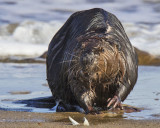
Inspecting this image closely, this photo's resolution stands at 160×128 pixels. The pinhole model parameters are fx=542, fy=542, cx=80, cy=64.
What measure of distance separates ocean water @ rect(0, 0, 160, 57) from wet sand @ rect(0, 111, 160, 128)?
6743mm

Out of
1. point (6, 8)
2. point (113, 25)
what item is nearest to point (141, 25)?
point (6, 8)

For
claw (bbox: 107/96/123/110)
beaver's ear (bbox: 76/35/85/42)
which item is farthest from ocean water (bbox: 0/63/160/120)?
beaver's ear (bbox: 76/35/85/42)

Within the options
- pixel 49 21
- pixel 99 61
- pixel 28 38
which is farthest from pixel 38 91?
pixel 49 21

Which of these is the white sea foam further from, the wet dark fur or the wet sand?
the wet sand

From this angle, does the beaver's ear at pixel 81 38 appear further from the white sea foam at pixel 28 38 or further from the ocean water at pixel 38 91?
the white sea foam at pixel 28 38

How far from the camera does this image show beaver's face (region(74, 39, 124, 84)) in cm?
546

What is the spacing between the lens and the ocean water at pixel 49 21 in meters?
13.9

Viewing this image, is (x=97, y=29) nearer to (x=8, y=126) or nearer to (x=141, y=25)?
(x=8, y=126)

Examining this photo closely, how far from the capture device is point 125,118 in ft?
18.4

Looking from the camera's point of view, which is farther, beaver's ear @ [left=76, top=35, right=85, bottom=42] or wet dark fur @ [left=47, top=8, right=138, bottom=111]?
beaver's ear @ [left=76, top=35, right=85, bottom=42]

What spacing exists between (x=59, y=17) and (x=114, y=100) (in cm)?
1387

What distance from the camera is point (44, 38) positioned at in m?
16.3

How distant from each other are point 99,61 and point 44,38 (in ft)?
35.8

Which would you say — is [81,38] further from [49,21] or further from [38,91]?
[49,21]
